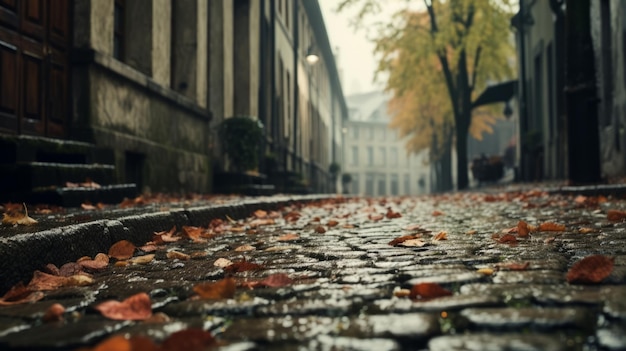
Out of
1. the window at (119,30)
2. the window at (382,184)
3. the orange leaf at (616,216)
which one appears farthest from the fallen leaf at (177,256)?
the window at (382,184)

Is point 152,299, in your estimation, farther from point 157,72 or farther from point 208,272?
point 157,72

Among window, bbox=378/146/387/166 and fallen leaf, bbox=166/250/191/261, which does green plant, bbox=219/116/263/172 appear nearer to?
fallen leaf, bbox=166/250/191/261

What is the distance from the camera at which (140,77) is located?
791cm

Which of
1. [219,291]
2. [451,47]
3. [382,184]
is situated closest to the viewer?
[219,291]

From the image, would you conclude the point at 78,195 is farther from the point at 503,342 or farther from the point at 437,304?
the point at 503,342

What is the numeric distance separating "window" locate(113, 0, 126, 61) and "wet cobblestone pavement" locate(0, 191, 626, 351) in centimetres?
544

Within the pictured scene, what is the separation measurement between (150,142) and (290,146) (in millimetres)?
12695

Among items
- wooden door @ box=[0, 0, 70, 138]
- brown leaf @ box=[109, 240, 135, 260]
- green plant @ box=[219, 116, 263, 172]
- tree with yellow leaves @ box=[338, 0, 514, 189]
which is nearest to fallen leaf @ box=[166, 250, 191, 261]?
brown leaf @ box=[109, 240, 135, 260]

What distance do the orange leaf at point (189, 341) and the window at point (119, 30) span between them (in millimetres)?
7573

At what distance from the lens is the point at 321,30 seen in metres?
29.9

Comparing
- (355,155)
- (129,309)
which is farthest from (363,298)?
(355,155)

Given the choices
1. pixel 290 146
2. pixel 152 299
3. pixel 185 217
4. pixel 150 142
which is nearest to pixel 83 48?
pixel 150 142

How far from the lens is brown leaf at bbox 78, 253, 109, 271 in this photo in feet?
9.32

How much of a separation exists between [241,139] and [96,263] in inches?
331
